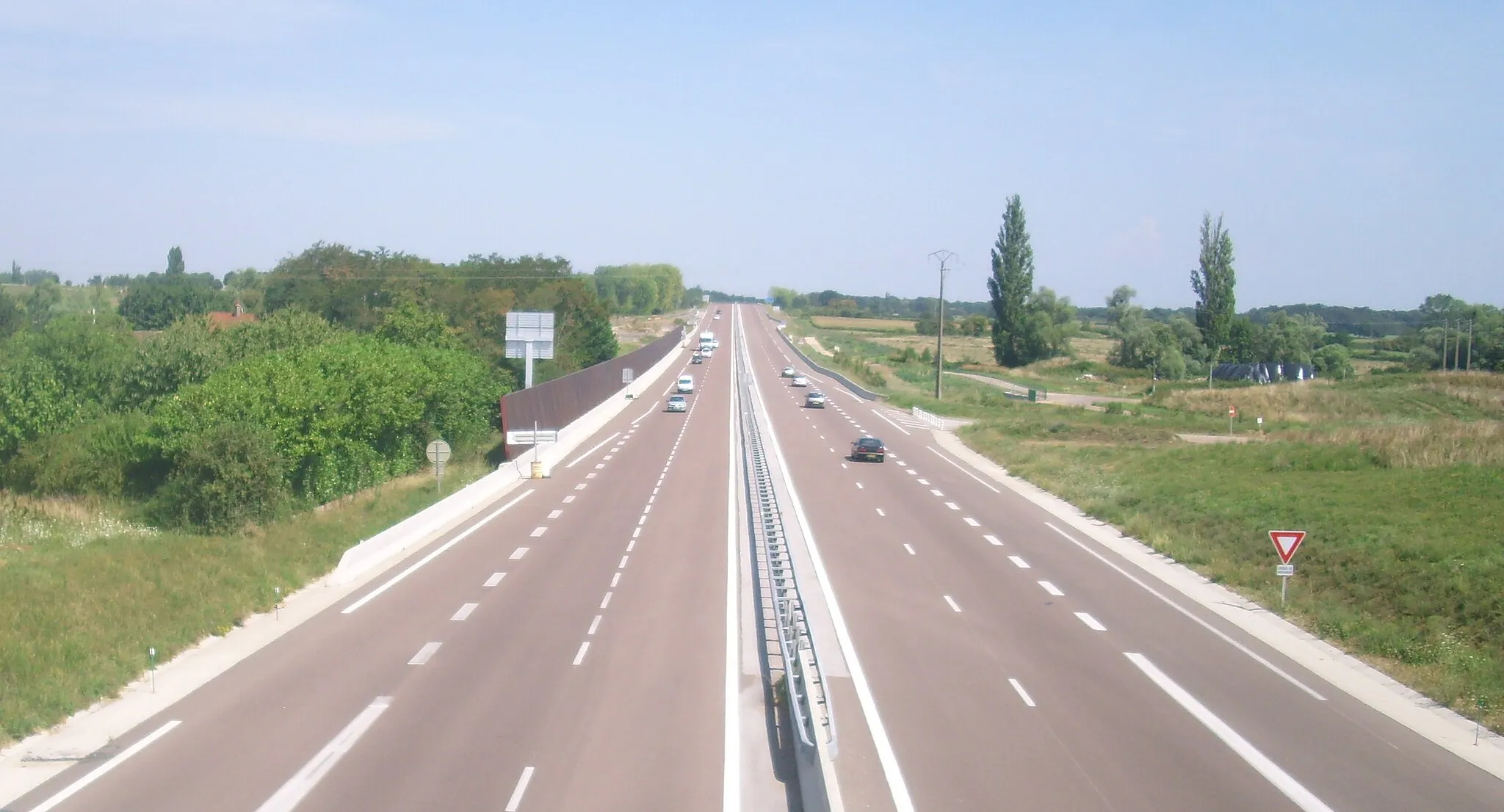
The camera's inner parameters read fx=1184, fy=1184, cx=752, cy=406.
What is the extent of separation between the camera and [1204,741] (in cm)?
1329

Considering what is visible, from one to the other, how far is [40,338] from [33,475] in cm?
933

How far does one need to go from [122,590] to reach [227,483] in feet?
42.0

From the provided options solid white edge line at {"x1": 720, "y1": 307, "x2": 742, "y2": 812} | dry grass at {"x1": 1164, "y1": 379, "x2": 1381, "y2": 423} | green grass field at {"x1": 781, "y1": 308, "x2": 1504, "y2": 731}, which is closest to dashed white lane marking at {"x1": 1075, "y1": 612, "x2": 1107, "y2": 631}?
green grass field at {"x1": 781, "y1": 308, "x2": 1504, "y2": 731}

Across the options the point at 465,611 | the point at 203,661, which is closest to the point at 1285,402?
the point at 465,611

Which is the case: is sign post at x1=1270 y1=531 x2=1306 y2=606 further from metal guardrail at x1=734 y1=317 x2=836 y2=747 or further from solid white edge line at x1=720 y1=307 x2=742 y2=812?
solid white edge line at x1=720 y1=307 x2=742 y2=812

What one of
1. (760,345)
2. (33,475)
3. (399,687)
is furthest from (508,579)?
(760,345)

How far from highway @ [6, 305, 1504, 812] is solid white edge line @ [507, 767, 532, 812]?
0.09 ft

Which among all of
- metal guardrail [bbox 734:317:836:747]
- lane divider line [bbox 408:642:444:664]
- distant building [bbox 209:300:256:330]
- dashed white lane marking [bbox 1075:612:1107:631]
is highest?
distant building [bbox 209:300:256:330]

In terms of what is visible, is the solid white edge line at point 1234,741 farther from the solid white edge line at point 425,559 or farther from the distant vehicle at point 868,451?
the distant vehicle at point 868,451

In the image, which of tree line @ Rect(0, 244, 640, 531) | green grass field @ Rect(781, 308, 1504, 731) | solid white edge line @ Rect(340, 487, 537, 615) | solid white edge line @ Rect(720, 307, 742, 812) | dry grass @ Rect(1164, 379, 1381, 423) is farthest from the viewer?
dry grass @ Rect(1164, 379, 1381, 423)

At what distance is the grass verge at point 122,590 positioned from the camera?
47.7 feet

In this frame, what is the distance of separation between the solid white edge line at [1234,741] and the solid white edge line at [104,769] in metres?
11.6

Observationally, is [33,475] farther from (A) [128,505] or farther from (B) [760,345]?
(B) [760,345]

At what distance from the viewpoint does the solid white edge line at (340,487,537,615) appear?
67.6 feet
